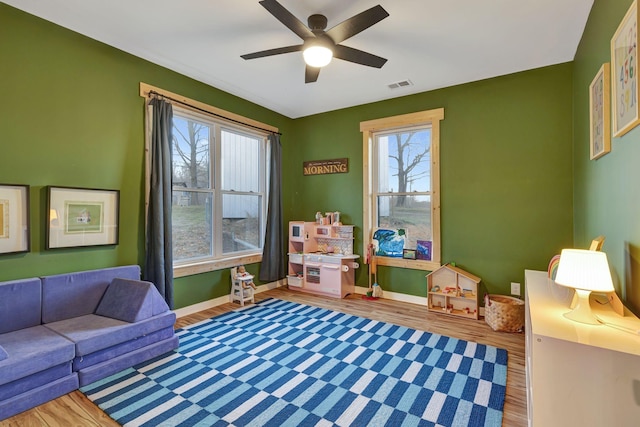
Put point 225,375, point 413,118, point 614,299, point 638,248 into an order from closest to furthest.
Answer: point 638,248
point 614,299
point 225,375
point 413,118

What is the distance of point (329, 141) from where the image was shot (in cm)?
492

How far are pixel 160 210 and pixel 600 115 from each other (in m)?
3.83

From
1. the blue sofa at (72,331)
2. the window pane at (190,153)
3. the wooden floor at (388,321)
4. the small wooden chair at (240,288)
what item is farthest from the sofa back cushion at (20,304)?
the small wooden chair at (240,288)

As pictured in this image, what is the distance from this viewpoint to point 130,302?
2570 millimetres

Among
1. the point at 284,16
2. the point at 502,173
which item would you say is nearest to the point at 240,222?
the point at 284,16

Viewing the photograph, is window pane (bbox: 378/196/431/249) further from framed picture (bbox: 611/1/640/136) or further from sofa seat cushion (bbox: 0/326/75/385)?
sofa seat cushion (bbox: 0/326/75/385)

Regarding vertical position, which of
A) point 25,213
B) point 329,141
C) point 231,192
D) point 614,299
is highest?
point 329,141

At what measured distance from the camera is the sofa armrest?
8.27 feet

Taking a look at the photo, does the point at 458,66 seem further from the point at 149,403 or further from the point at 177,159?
the point at 149,403

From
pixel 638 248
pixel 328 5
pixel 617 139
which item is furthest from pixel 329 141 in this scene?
pixel 638 248

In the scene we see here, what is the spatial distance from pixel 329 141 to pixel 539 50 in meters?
2.82

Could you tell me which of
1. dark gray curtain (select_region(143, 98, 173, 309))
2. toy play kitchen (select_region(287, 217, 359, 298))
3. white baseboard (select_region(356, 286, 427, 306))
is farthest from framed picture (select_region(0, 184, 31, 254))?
white baseboard (select_region(356, 286, 427, 306))

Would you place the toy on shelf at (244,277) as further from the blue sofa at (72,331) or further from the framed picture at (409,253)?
the framed picture at (409,253)

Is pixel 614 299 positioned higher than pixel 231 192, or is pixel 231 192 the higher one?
pixel 231 192
